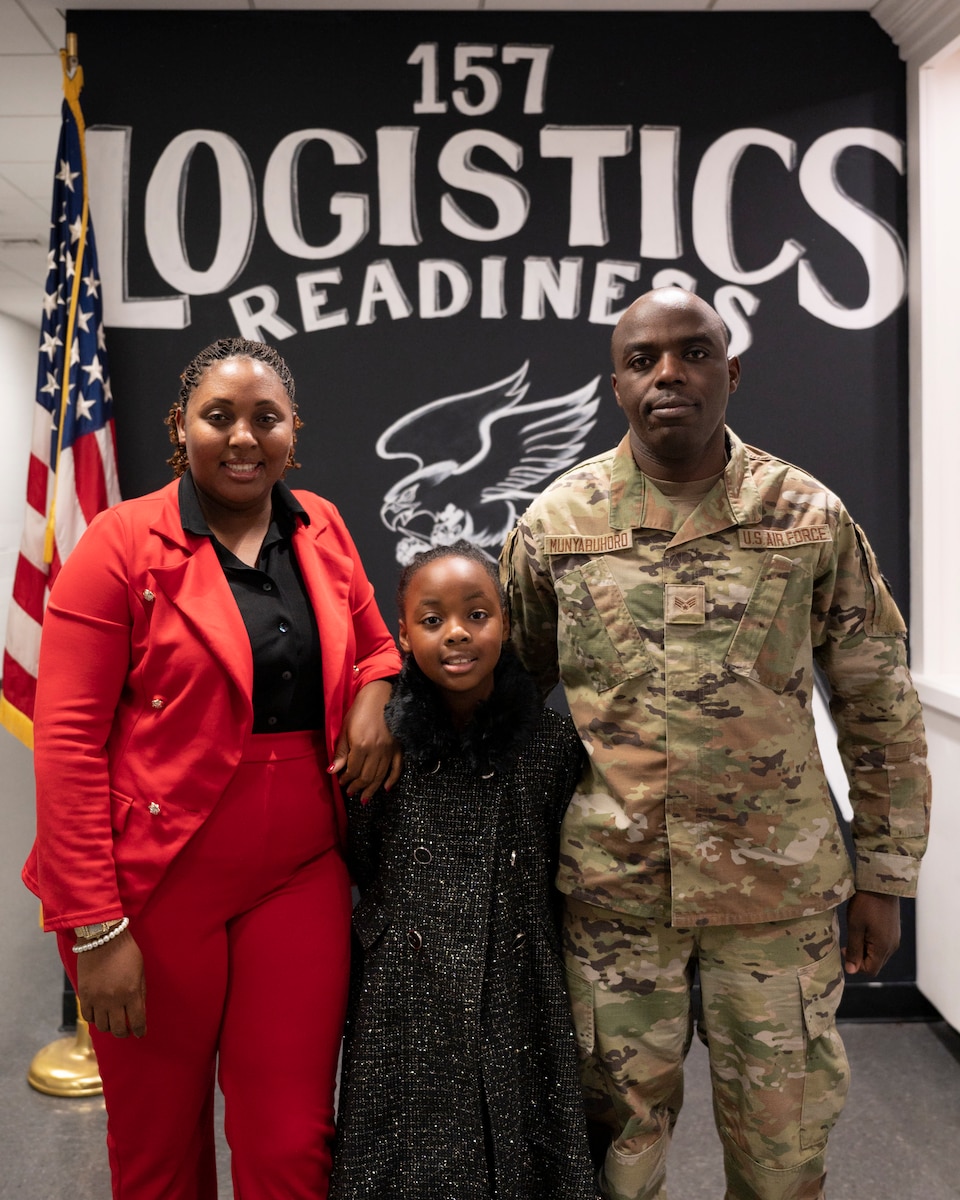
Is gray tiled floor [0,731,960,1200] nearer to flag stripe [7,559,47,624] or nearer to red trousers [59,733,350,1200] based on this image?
red trousers [59,733,350,1200]

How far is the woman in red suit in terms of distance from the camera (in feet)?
4.54

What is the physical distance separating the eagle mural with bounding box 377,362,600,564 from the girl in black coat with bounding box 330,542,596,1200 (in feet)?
4.61

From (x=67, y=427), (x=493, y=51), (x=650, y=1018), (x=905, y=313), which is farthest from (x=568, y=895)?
(x=493, y=51)

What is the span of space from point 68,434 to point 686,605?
75.8 inches

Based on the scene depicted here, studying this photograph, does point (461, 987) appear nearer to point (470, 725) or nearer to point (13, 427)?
point (470, 725)

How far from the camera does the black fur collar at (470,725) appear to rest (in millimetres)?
1481

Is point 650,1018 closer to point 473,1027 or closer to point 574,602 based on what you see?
point 473,1027

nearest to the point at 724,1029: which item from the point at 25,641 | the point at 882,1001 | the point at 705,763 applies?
the point at 705,763

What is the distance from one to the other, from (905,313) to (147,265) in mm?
2218

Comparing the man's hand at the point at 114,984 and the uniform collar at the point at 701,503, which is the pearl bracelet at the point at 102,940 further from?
the uniform collar at the point at 701,503

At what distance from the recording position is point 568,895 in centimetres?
160

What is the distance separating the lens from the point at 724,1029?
62.3 inches

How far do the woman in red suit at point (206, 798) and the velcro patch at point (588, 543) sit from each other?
14.3 inches

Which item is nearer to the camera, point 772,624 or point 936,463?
point 772,624
